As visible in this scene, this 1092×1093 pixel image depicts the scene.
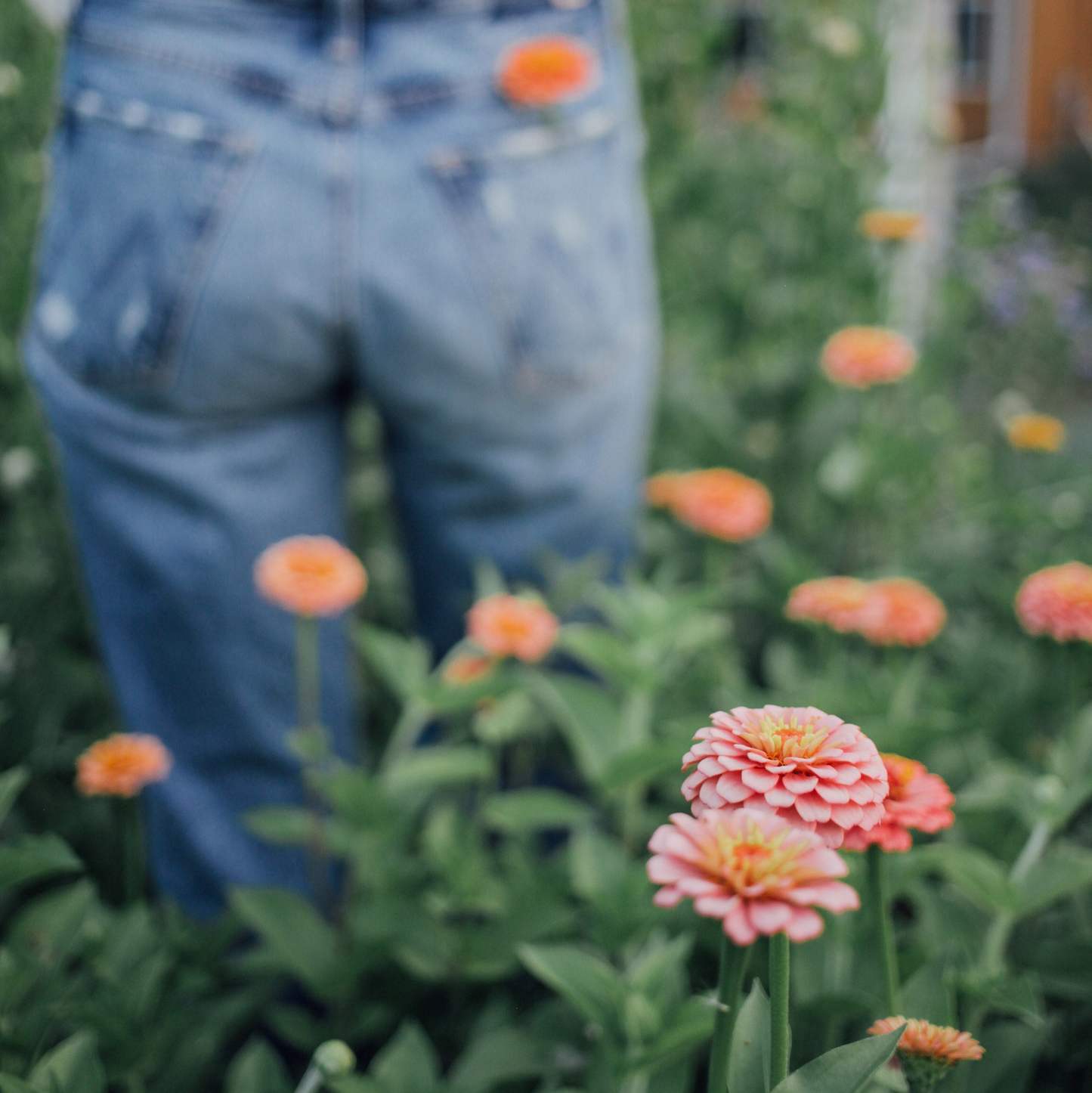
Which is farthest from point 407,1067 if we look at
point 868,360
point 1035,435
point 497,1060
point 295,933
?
point 1035,435

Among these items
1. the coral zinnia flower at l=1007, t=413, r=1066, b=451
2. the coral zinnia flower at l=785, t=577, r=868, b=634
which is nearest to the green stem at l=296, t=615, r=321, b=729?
the coral zinnia flower at l=785, t=577, r=868, b=634

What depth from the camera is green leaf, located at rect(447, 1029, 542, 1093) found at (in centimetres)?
61

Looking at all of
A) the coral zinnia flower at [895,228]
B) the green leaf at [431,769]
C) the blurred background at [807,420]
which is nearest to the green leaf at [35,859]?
the green leaf at [431,769]

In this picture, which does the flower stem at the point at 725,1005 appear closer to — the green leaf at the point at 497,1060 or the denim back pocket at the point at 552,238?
the green leaf at the point at 497,1060

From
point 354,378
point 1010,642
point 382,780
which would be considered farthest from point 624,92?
point 1010,642

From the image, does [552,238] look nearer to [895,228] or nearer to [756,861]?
[756,861]

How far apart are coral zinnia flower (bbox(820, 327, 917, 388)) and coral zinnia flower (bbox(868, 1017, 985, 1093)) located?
0.97 meters

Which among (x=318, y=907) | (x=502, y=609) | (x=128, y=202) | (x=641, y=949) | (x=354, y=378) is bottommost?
(x=318, y=907)

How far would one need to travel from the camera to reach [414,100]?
2.49ft

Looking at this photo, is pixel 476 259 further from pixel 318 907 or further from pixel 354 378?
pixel 318 907

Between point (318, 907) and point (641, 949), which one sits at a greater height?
point (641, 949)

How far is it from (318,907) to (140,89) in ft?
2.40

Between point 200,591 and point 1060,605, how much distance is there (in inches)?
27.4

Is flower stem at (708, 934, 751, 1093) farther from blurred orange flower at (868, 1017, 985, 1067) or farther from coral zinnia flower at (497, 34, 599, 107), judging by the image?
coral zinnia flower at (497, 34, 599, 107)
